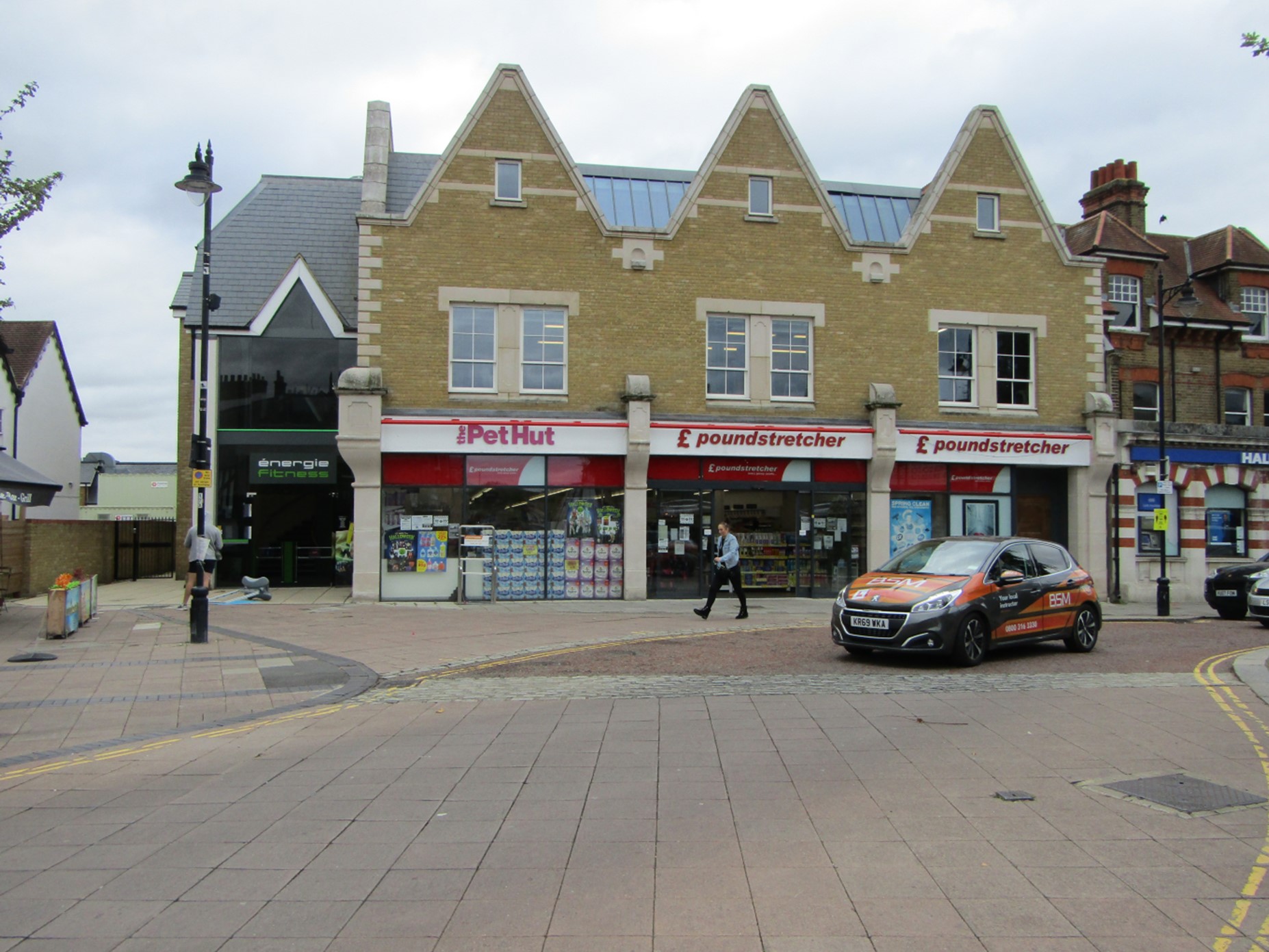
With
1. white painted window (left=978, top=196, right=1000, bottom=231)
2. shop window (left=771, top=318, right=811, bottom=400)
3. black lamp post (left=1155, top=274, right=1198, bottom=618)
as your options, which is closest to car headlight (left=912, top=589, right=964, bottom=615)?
shop window (left=771, top=318, right=811, bottom=400)

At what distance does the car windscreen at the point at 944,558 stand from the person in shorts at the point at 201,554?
10.1 metres

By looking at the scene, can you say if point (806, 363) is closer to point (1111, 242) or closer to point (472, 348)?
point (472, 348)

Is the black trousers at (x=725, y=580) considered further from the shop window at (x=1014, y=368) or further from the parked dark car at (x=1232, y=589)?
the parked dark car at (x=1232, y=589)

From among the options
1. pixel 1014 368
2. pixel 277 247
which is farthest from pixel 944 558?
pixel 277 247

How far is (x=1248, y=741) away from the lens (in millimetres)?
8266

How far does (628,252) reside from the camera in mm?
22234

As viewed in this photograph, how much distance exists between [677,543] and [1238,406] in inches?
833

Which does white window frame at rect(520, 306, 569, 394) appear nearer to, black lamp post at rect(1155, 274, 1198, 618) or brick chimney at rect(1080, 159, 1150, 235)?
black lamp post at rect(1155, 274, 1198, 618)

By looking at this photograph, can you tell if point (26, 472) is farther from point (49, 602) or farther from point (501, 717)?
point (501, 717)

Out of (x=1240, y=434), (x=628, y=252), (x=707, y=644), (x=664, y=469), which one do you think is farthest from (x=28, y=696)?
(x=1240, y=434)

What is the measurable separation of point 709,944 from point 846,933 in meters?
0.63

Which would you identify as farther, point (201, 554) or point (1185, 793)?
point (201, 554)

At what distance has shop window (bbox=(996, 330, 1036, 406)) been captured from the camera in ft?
78.5

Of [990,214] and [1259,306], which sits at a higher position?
[990,214]
